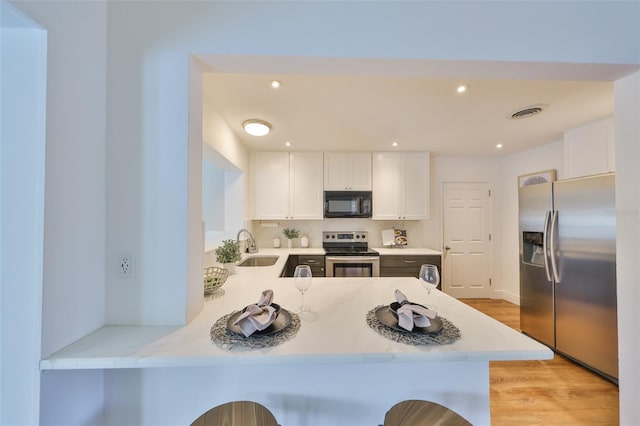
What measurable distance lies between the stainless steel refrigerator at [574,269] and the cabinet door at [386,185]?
1463mm

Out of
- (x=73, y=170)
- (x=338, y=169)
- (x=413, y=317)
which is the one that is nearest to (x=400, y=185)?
(x=338, y=169)

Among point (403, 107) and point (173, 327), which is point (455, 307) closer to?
point (173, 327)

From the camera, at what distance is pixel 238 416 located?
2.59 ft

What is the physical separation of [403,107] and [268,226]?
8.21 feet

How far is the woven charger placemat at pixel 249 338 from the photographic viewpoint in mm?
824

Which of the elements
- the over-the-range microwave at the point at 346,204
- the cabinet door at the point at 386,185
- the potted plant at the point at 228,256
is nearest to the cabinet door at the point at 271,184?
the over-the-range microwave at the point at 346,204

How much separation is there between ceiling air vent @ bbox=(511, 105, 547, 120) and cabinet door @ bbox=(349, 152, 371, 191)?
1.66 meters

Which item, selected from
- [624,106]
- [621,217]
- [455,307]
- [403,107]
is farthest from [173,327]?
[624,106]

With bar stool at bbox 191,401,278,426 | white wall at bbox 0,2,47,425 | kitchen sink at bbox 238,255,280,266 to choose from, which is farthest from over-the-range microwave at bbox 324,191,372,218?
white wall at bbox 0,2,47,425

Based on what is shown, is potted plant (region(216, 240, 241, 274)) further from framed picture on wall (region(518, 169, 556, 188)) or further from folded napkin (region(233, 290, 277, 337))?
framed picture on wall (region(518, 169, 556, 188))

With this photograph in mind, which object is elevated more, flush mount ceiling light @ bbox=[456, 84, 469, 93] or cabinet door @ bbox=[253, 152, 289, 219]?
flush mount ceiling light @ bbox=[456, 84, 469, 93]

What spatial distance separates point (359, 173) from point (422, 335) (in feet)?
8.85

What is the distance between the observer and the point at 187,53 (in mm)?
1028

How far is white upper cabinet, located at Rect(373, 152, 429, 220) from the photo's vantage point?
3357mm
